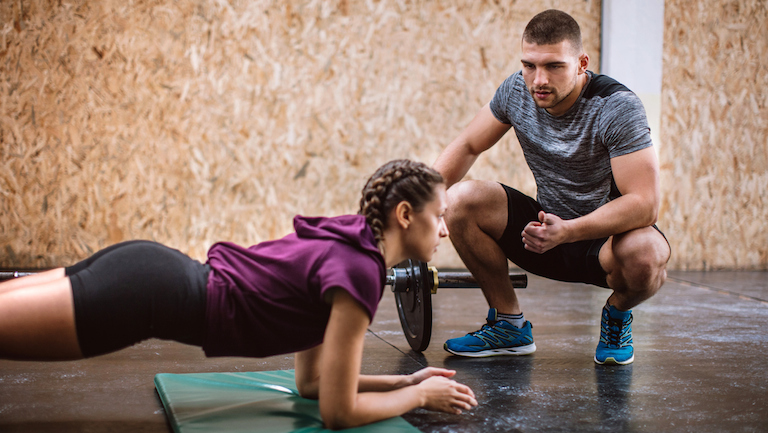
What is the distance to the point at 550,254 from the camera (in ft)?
6.15

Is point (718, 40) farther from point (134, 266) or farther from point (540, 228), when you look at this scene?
point (134, 266)

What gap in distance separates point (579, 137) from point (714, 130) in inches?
107

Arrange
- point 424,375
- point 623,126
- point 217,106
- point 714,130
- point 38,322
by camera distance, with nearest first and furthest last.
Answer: point 38,322 → point 424,375 → point 623,126 → point 217,106 → point 714,130

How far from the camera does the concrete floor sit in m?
1.31

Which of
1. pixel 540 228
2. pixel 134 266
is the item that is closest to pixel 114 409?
pixel 134 266

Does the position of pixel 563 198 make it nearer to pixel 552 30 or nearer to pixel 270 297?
pixel 552 30

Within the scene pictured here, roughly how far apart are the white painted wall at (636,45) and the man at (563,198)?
224 centimetres

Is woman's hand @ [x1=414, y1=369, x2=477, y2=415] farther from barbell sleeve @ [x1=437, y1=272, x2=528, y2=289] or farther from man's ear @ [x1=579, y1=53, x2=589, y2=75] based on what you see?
man's ear @ [x1=579, y1=53, x2=589, y2=75]

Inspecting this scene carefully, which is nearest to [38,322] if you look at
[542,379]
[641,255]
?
[542,379]

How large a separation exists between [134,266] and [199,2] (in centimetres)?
290

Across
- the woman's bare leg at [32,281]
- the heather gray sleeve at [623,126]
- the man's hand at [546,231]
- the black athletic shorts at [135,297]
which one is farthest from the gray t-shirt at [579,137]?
the woman's bare leg at [32,281]

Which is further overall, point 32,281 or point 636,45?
point 636,45

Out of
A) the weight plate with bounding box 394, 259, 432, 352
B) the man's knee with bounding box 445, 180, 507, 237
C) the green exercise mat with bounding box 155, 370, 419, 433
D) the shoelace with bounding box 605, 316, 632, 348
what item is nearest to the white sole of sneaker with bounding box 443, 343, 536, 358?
the weight plate with bounding box 394, 259, 432, 352

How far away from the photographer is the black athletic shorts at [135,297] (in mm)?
1096
